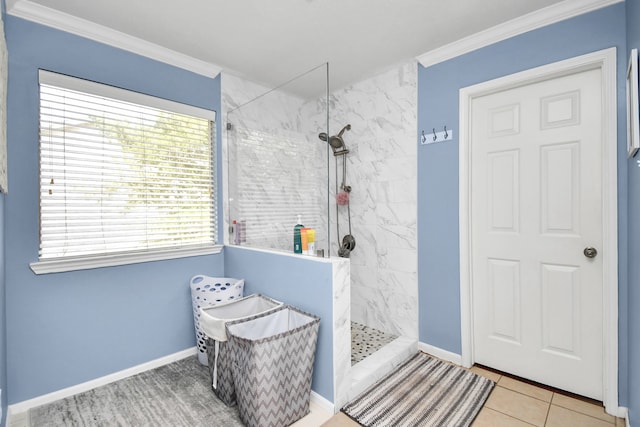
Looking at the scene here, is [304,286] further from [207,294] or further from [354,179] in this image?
[354,179]

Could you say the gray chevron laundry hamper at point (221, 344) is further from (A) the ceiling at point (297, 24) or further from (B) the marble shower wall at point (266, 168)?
(A) the ceiling at point (297, 24)

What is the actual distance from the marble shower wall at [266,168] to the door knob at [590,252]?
1783 mm

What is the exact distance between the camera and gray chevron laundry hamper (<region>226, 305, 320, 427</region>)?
1.55 meters

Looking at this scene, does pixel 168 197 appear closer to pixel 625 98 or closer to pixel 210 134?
pixel 210 134

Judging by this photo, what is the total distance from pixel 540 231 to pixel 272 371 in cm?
193

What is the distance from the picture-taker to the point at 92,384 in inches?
78.9

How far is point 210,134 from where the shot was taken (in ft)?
8.68

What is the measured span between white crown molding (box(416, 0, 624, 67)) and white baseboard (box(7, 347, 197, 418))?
3088mm

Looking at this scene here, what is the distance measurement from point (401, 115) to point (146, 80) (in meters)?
2.07

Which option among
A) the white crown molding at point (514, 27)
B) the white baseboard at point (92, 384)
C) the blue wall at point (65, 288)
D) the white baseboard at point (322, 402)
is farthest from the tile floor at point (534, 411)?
the white crown molding at point (514, 27)

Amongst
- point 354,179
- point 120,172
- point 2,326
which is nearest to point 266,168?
point 354,179

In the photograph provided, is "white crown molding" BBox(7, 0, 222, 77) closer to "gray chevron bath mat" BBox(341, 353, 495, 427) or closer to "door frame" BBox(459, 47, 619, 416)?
"door frame" BBox(459, 47, 619, 416)

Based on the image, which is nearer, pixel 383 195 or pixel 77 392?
pixel 77 392

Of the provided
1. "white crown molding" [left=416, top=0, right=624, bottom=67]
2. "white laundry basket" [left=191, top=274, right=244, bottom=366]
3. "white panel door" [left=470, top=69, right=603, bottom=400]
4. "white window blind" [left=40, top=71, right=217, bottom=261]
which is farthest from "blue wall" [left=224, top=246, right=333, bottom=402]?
"white crown molding" [left=416, top=0, right=624, bottom=67]
